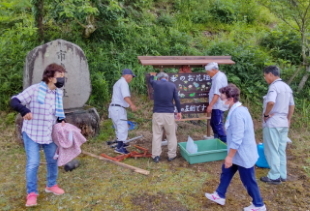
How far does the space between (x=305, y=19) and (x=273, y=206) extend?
569cm

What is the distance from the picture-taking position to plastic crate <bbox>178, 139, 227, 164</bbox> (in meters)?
5.18

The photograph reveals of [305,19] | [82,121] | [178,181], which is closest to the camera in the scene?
[178,181]

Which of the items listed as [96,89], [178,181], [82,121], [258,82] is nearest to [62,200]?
[178,181]

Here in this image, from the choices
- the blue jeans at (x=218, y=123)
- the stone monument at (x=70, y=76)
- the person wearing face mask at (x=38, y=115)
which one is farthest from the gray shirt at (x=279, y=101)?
the stone monument at (x=70, y=76)

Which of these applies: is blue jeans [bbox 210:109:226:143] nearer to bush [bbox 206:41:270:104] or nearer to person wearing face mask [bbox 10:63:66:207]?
bush [bbox 206:41:270:104]

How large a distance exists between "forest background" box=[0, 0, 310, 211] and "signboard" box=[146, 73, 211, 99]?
131cm

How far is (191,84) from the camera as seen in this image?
5.98 metres

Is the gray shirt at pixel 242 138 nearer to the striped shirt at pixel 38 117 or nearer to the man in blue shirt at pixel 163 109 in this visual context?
the man in blue shirt at pixel 163 109

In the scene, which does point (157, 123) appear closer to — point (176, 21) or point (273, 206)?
point (273, 206)

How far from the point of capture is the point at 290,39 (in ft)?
30.8

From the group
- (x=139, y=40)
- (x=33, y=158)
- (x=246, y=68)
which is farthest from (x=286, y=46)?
(x=33, y=158)

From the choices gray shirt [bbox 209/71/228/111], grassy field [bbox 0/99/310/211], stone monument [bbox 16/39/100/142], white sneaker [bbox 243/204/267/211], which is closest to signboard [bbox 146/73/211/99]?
gray shirt [bbox 209/71/228/111]

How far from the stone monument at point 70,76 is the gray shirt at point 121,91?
109 centimetres

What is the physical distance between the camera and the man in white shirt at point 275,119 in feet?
14.2
